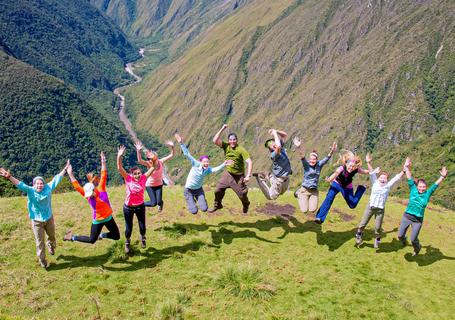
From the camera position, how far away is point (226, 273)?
35.2 feet

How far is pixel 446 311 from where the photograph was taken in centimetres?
1020

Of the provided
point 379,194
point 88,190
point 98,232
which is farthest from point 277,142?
point 98,232

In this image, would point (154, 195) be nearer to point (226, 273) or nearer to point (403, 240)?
point (226, 273)

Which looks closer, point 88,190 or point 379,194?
point 88,190

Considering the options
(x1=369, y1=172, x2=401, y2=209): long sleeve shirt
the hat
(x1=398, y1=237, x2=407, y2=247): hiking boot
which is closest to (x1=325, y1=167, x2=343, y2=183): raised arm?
(x1=369, y1=172, x2=401, y2=209): long sleeve shirt

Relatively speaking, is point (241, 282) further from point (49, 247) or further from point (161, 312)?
point (49, 247)

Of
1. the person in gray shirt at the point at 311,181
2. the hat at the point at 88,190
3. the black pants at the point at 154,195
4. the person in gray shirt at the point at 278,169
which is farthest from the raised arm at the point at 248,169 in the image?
the hat at the point at 88,190

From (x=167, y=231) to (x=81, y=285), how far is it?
4290mm

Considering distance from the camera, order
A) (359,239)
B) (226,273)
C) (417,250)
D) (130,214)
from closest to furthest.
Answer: (226,273) → (130,214) → (417,250) → (359,239)

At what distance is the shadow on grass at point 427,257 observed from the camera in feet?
42.5

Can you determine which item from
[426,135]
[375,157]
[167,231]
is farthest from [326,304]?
[426,135]

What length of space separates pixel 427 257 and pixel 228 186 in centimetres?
807

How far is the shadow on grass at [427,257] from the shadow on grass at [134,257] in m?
7.44

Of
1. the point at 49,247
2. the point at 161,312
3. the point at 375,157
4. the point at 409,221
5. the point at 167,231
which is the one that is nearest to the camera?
the point at 161,312
